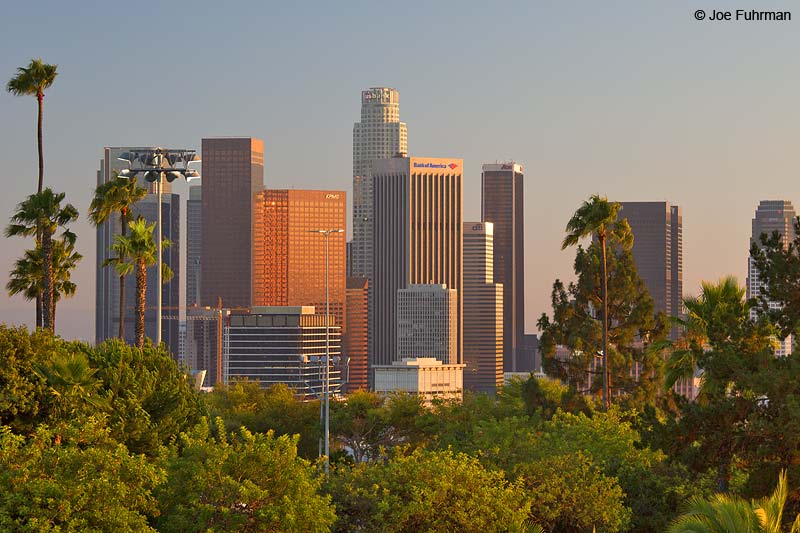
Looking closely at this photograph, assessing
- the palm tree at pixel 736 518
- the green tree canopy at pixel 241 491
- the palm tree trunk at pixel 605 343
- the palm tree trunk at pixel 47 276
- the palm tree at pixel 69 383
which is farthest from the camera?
the palm tree trunk at pixel 605 343

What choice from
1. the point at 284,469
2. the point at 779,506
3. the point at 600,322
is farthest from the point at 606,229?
the point at 779,506

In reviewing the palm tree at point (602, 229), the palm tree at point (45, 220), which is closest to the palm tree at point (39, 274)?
the palm tree at point (45, 220)

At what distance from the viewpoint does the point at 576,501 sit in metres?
46.1

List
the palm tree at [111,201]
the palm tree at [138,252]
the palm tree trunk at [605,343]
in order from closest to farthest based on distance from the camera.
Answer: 1. the palm tree at [138,252]
2. the palm tree trunk at [605,343]
3. the palm tree at [111,201]

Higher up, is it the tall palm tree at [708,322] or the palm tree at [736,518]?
the tall palm tree at [708,322]

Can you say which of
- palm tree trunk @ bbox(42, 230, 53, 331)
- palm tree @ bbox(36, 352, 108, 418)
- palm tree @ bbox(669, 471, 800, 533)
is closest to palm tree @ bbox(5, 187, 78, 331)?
palm tree trunk @ bbox(42, 230, 53, 331)

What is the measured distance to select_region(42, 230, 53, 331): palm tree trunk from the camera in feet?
223

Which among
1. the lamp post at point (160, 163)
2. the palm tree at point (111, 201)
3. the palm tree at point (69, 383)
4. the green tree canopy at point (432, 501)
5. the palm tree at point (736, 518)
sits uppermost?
the lamp post at point (160, 163)

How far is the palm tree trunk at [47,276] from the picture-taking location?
223 ft

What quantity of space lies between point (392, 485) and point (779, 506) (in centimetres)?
1623

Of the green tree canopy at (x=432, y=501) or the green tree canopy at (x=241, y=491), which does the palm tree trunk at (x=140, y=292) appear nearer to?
the green tree canopy at (x=432, y=501)

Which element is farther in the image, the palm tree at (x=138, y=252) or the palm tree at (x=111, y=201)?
the palm tree at (x=111, y=201)

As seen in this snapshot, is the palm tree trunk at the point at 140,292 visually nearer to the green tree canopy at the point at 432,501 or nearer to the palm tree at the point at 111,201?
the palm tree at the point at 111,201

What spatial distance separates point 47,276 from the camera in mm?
68438
